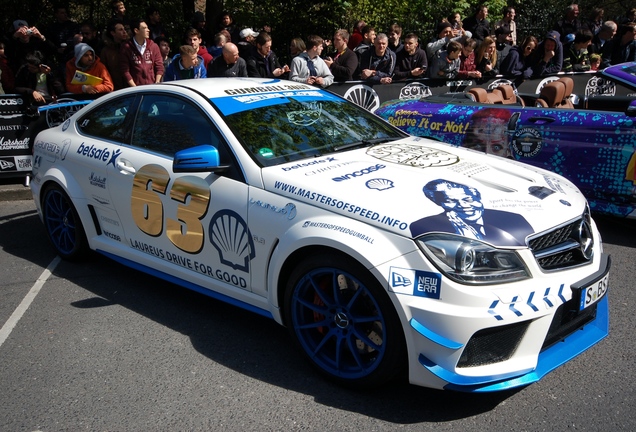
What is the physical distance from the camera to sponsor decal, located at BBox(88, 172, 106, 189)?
5093 mm

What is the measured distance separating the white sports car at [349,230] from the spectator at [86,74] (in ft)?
13.3

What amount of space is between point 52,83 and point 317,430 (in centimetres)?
730

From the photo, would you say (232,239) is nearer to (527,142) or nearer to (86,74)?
(527,142)

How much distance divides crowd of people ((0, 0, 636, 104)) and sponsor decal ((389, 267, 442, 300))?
20.7ft

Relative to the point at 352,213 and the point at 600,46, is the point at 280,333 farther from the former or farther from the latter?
the point at 600,46

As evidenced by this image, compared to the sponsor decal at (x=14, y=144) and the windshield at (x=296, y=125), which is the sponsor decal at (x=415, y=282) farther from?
the sponsor decal at (x=14, y=144)

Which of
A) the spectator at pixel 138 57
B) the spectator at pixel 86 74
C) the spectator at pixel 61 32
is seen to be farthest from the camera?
the spectator at pixel 61 32

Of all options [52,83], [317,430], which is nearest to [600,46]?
[52,83]

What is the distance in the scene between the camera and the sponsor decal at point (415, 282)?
3.24m

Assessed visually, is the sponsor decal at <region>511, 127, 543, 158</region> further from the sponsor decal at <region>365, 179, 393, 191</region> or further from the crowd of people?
the crowd of people

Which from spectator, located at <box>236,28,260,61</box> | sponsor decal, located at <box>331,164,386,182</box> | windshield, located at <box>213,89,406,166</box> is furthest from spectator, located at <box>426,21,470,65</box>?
sponsor decal, located at <box>331,164,386,182</box>

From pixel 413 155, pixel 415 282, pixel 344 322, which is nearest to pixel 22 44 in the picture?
pixel 413 155

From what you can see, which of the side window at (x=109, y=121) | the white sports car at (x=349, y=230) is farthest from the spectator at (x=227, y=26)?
the white sports car at (x=349, y=230)

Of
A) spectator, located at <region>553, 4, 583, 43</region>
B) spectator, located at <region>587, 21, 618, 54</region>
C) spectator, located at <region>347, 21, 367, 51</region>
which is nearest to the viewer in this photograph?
spectator, located at <region>347, 21, 367, 51</region>
